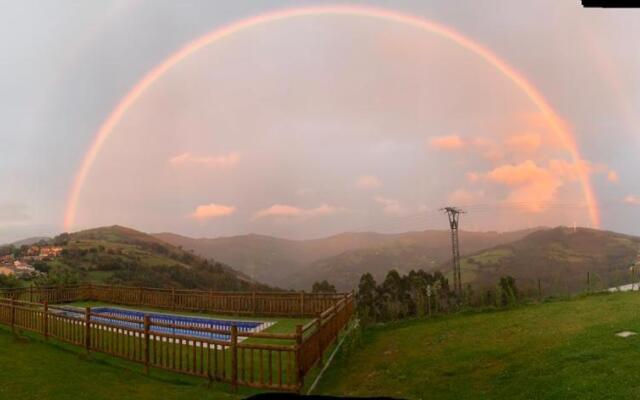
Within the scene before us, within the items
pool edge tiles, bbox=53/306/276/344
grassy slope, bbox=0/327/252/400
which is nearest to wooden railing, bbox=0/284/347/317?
pool edge tiles, bbox=53/306/276/344

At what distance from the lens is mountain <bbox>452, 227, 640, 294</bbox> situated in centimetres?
9344

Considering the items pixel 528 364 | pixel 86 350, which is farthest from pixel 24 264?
pixel 528 364

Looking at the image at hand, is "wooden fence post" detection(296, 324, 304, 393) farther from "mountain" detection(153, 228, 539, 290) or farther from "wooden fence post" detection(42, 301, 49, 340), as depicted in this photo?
"mountain" detection(153, 228, 539, 290)

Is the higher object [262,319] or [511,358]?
[511,358]

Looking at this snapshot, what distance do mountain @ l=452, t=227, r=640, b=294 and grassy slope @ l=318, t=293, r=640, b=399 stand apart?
78.5 metres

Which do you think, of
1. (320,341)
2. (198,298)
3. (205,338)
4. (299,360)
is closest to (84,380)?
(205,338)

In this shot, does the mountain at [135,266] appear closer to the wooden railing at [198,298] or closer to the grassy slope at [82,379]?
the wooden railing at [198,298]

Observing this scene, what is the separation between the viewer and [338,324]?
13.3 meters

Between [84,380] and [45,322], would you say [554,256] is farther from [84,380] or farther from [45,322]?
[84,380]

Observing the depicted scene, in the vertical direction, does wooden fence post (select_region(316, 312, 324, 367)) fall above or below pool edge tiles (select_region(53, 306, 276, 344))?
above

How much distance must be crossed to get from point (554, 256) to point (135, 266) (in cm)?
9109

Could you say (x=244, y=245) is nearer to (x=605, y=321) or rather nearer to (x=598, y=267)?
(x=598, y=267)

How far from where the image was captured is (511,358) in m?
8.83

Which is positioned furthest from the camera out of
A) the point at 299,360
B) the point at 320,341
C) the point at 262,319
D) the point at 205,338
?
the point at 262,319
